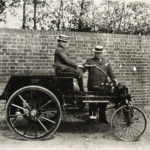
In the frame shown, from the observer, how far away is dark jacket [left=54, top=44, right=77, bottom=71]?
7629mm

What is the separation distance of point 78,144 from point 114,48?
441 cm

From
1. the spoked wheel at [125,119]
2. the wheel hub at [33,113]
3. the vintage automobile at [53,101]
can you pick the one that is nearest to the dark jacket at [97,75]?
the vintage automobile at [53,101]

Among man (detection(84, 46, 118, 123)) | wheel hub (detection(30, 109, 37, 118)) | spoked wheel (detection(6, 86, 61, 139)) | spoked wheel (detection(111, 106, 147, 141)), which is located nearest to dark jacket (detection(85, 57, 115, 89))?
man (detection(84, 46, 118, 123))

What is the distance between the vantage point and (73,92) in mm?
7590

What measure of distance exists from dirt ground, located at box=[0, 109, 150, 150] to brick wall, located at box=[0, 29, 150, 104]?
181 cm

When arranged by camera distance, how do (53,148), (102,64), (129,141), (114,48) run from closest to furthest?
(53,148), (129,141), (102,64), (114,48)

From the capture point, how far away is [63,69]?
7.59m

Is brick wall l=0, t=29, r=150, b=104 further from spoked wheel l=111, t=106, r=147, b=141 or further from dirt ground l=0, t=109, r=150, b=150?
spoked wheel l=111, t=106, r=147, b=141

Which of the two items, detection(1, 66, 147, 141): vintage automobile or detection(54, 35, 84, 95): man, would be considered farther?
detection(54, 35, 84, 95): man

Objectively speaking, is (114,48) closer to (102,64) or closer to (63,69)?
(102,64)

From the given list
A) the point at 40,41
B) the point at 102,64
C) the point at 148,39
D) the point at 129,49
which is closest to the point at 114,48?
the point at 129,49

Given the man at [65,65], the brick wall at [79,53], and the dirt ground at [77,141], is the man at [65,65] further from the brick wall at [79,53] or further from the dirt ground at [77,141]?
the brick wall at [79,53]

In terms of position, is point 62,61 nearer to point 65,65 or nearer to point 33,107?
point 65,65

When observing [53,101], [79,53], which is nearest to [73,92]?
[53,101]
